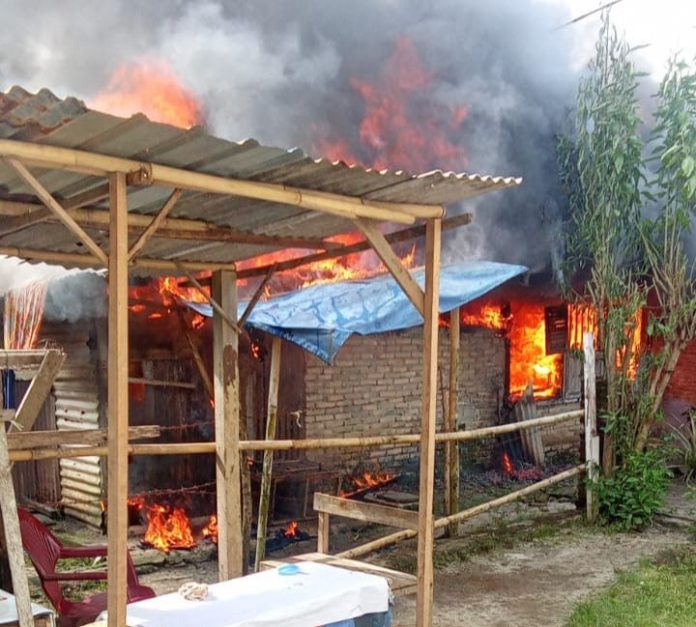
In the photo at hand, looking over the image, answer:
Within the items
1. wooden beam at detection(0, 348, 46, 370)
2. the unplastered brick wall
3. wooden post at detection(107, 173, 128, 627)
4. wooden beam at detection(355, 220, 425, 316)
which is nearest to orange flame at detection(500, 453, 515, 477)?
the unplastered brick wall

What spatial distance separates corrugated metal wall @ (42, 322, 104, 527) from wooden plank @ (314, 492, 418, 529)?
4580 mm

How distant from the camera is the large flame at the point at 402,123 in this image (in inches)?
563

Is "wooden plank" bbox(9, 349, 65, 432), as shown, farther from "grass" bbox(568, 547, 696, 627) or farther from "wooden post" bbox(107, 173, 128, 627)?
"grass" bbox(568, 547, 696, 627)

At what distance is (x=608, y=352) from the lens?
9633 millimetres

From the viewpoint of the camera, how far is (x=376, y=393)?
1130 centimetres

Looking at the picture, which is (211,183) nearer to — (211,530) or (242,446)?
(242,446)

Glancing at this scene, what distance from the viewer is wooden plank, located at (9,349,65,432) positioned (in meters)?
4.52

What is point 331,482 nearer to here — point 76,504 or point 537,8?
point 76,504

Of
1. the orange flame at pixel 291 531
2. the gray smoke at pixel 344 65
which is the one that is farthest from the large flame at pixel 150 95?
the orange flame at pixel 291 531

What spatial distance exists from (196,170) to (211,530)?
6.09 m

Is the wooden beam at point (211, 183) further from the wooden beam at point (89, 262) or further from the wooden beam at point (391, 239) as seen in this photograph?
the wooden beam at point (89, 262)

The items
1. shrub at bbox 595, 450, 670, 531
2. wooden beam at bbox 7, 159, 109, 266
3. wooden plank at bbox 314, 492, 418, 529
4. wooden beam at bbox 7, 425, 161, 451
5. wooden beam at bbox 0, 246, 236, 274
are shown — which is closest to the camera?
wooden beam at bbox 7, 159, 109, 266

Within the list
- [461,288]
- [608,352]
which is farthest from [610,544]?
[461,288]

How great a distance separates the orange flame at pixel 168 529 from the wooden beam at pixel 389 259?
478cm
